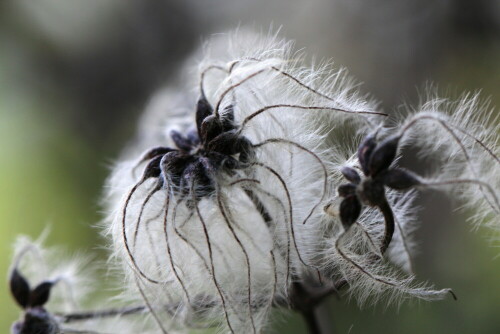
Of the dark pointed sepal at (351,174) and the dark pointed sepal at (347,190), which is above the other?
the dark pointed sepal at (351,174)

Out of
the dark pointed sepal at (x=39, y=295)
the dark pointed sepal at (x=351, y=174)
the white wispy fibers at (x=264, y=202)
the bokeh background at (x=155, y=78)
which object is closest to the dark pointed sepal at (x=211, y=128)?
the white wispy fibers at (x=264, y=202)

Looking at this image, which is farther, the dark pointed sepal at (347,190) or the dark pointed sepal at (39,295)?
the dark pointed sepal at (39,295)

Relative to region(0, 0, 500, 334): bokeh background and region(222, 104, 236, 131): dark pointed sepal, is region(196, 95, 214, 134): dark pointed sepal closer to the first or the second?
region(222, 104, 236, 131): dark pointed sepal

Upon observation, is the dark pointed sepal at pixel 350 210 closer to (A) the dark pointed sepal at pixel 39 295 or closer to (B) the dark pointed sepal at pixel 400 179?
(B) the dark pointed sepal at pixel 400 179

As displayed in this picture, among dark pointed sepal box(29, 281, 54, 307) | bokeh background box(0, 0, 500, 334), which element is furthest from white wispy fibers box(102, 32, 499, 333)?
bokeh background box(0, 0, 500, 334)

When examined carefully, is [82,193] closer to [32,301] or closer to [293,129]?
[32,301]

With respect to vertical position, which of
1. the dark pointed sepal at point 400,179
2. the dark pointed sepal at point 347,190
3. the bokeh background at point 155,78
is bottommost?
the dark pointed sepal at point 400,179

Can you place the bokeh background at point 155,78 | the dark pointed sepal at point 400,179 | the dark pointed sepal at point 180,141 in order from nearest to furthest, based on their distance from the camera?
1. the dark pointed sepal at point 400,179
2. the dark pointed sepal at point 180,141
3. the bokeh background at point 155,78
